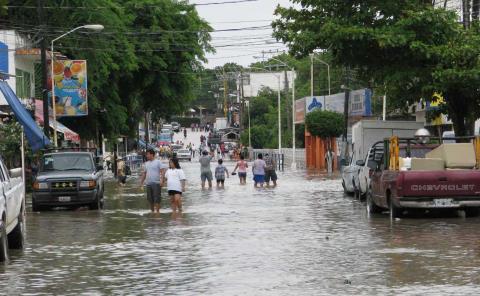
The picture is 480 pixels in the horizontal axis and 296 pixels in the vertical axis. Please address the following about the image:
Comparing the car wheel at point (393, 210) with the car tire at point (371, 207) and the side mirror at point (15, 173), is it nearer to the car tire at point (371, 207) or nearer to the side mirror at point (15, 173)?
the car tire at point (371, 207)

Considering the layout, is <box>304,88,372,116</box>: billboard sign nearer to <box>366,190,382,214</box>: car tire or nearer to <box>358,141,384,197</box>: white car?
<box>358,141,384,197</box>: white car

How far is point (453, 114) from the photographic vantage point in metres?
32.3

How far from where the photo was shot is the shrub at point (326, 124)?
7038 cm

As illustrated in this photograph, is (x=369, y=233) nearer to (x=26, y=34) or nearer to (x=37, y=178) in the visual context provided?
(x=37, y=178)

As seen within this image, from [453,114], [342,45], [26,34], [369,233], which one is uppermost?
[26,34]

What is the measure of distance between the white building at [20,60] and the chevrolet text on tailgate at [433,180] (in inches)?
982

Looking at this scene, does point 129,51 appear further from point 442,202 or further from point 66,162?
point 442,202

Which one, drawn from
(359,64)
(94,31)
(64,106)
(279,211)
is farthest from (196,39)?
(279,211)

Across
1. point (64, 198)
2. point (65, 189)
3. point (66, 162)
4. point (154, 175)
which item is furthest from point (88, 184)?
point (154, 175)

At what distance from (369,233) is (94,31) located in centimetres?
3491

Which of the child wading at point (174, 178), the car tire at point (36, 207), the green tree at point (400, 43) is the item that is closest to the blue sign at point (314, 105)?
the green tree at point (400, 43)

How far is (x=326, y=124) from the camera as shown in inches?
2771

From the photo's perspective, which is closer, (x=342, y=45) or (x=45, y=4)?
(x=342, y=45)

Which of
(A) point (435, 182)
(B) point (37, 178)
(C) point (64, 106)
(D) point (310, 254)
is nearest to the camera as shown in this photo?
(D) point (310, 254)
